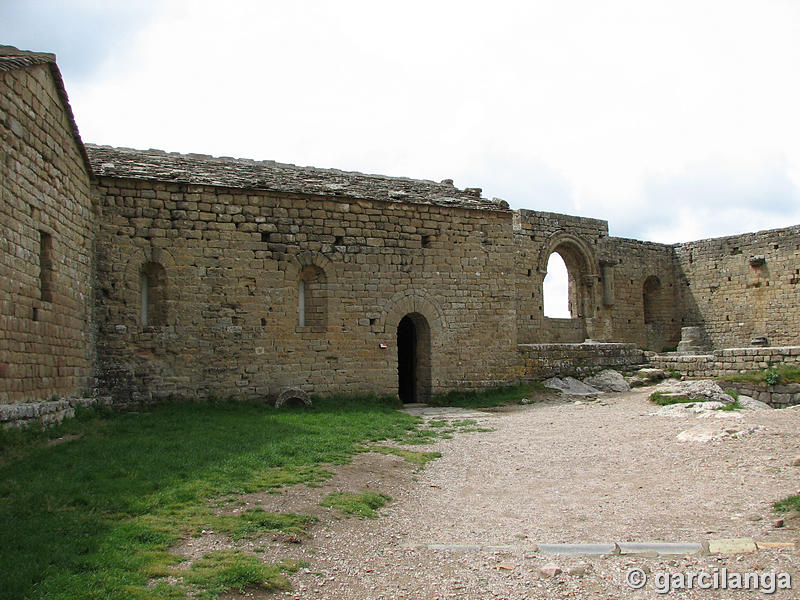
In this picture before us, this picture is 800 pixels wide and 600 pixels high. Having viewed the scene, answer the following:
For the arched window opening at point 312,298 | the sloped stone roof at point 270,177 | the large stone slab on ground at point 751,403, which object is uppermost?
the sloped stone roof at point 270,177

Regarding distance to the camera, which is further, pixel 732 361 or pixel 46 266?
pixel 732 361

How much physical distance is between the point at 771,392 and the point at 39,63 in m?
15.8

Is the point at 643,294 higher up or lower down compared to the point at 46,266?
higher up

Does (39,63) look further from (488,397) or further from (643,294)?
(643,294)

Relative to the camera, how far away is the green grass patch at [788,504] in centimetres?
632

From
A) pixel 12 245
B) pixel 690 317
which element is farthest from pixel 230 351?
pixel 690 317

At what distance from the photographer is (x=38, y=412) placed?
31.9 feet

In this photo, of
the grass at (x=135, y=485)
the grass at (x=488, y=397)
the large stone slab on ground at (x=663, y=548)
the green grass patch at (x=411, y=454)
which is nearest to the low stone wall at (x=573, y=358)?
the grass at (x=488, y=397)

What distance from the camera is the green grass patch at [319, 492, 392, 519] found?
6.94 meters

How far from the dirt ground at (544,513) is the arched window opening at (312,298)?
507 centimetres

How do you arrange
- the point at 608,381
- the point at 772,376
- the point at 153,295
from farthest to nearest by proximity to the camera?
the point at 608,381, the point at 772,376, the point at 153,295

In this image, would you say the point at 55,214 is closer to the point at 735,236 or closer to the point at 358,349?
the point at 358,349

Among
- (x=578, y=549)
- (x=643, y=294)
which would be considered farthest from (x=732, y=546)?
(x=643, y=294)

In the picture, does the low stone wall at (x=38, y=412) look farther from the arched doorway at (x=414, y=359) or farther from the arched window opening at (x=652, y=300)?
the arched window opening at (x=652, y=300)
